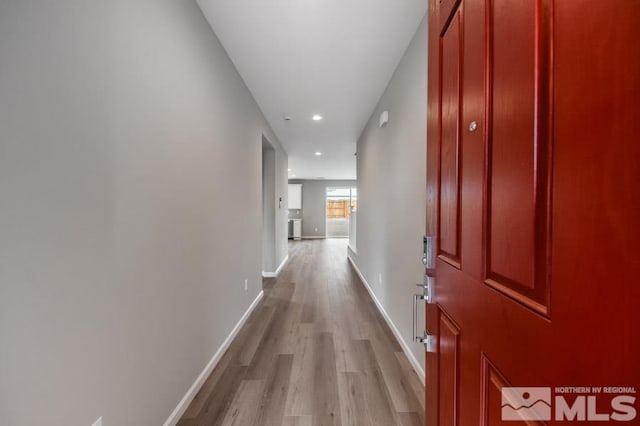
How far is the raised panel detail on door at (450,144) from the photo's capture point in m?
0.79

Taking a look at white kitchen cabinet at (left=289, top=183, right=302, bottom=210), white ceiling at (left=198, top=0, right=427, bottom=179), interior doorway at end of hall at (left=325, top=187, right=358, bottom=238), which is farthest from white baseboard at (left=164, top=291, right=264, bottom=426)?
interior doorway at end of hall at (left=325, top=187, right=358, bottom=238)

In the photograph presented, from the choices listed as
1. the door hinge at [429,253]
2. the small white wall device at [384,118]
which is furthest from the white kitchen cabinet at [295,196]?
the door hinge at [429,253]

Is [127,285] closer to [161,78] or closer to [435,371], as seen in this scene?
[161,78]

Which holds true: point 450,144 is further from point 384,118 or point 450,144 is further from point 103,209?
point 384,118

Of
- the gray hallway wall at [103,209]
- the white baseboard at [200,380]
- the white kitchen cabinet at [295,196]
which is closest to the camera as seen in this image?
the gray hallway wall at [103,209]

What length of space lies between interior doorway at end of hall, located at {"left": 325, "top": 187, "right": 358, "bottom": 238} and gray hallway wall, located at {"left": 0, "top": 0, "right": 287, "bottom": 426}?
30.5 feet

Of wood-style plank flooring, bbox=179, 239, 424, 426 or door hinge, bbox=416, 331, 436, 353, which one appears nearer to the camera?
door hinge, bbox=416, 331, 436, 353

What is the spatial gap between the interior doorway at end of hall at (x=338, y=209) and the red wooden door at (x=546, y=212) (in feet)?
33.9

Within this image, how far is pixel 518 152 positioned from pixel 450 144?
331 millimetres

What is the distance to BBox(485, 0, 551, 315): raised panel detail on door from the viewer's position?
46 centimetres

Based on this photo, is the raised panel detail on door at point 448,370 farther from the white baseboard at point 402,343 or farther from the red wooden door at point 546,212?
the white baseboard at point 402,343

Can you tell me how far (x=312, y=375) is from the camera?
192 cm

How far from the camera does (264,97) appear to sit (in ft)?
10.0

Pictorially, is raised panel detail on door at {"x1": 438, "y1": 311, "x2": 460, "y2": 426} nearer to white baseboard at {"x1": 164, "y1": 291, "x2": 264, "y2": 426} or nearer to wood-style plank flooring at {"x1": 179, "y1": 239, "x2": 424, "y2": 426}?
wood-style plank flooring at {"x1": 179, "y1": 239, "x2": 424, "y2": 426}
